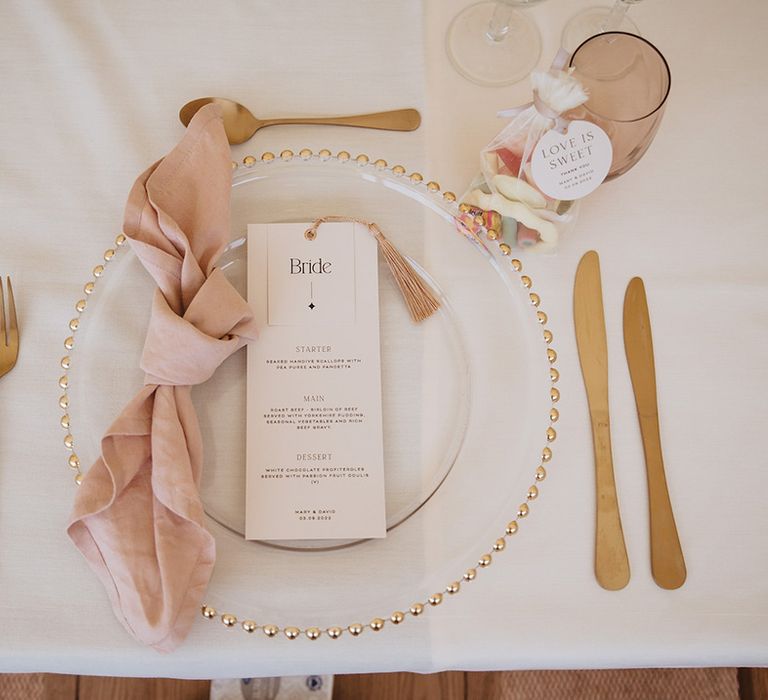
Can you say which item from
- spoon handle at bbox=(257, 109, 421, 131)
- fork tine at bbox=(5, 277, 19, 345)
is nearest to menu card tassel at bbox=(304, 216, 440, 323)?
spoon handle at bbox=(257, 109, 421, 131)

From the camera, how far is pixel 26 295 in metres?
0.55

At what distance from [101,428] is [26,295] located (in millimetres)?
150

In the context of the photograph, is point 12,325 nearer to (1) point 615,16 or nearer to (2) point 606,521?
(2) point 606,521

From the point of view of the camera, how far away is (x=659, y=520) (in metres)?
0.53

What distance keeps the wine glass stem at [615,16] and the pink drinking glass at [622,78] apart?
108 millimetres

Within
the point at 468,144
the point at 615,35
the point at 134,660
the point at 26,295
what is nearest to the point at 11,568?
the point at 134,660

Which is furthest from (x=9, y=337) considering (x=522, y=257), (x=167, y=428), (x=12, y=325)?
(x=522, y=257)

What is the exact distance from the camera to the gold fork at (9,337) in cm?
53

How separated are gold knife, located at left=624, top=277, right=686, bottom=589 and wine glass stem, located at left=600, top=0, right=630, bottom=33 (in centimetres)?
26

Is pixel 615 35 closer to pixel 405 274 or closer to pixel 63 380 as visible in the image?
pixel 405 274

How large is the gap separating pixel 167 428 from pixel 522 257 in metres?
0.34

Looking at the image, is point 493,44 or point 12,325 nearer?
point 12,325

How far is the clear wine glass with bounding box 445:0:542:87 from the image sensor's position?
2.10 ft

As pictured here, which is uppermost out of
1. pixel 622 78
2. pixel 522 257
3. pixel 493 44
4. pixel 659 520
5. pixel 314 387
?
pixel 493 44
